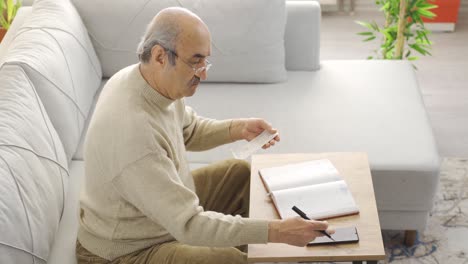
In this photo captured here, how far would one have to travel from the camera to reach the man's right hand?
1.68 m

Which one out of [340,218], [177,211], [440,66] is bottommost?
[440,66]

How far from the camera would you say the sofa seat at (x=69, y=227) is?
6.59ft

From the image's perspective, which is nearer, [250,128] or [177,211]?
[177,211]

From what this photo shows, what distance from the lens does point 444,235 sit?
2.57m

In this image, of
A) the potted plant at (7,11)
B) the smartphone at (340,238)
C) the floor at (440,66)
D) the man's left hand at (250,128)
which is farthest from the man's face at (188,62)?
the potted plant at (7,11)

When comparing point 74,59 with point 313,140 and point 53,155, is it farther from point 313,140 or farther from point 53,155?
point 313,140

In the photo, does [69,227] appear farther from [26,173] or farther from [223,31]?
[223,31]

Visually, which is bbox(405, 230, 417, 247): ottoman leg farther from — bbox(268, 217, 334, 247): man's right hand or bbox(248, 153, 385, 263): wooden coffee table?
bbox(268, 217, 334, 247): man's right hand

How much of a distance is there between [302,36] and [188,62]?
127 centimetres

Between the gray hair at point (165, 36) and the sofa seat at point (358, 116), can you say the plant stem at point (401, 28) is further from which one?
the gray hair at point (165, 36)

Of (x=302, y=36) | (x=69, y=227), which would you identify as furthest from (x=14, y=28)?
(x=302, y=36)

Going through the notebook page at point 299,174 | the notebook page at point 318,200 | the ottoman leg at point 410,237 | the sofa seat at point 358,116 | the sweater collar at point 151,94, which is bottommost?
the ottoman leg at point 410,237

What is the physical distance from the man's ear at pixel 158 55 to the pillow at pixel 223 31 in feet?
3.51

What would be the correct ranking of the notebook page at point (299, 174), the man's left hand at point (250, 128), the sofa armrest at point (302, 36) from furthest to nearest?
1. the sofa armrest at point (302, 36)
2. the man's left hand at point (250, 128)
3. the notebook page at point (299, 174)
